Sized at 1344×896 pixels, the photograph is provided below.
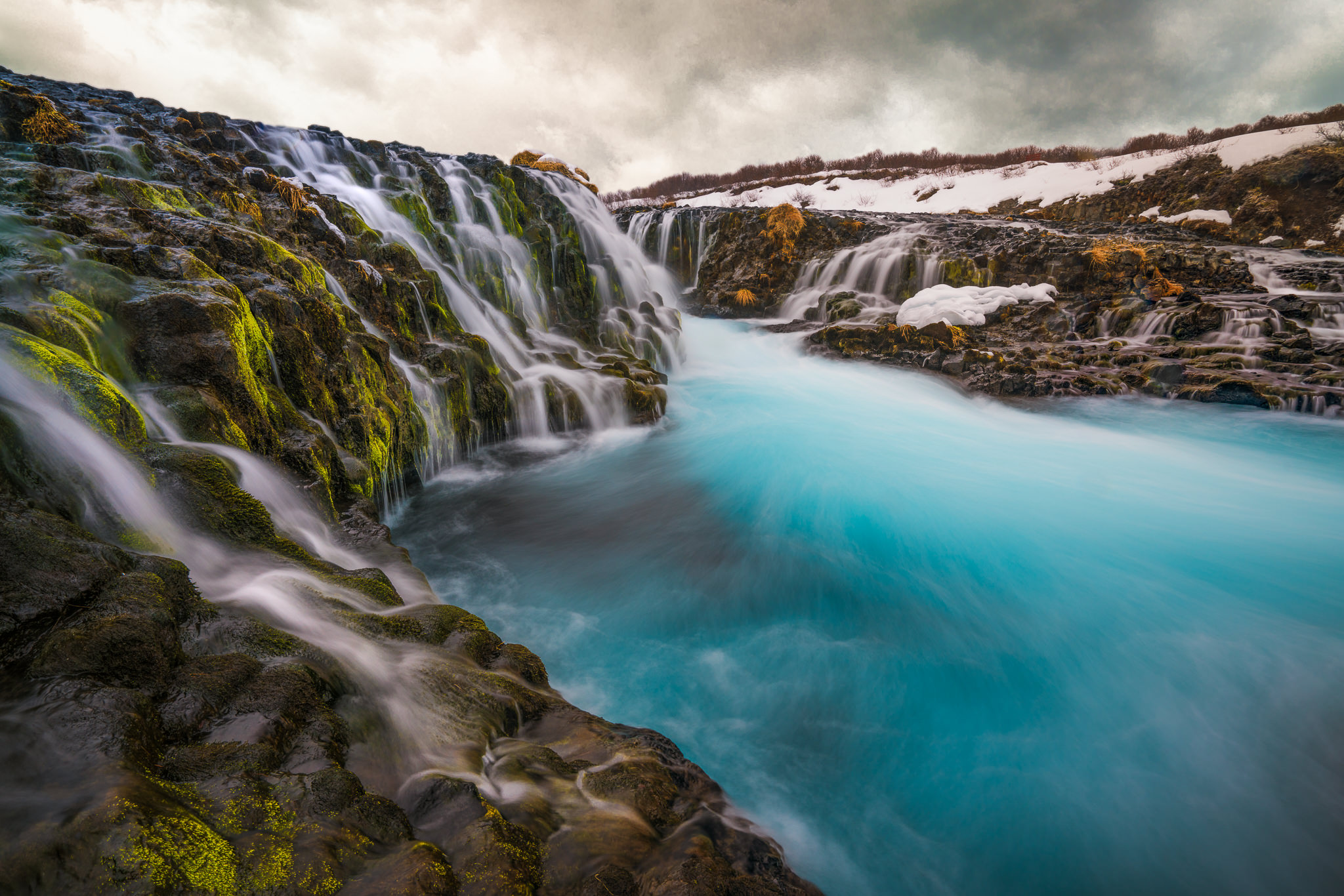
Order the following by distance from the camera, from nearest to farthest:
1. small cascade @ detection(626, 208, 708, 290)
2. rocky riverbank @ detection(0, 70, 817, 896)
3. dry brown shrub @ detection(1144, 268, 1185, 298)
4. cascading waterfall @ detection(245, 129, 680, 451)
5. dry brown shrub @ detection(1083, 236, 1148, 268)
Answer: rocky riverbank @ detection(0, 70, 817, 896)
cascading waterfall @ detection(245, 129, 680, 451)
dry brown shrub @ detection(1144, 268, 1185, 298)
dry brown shrub @ detection(1083, 236, 1148, 268)
small cascade @ detection(626, 208, 708, 290)

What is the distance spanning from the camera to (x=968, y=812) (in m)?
2.83

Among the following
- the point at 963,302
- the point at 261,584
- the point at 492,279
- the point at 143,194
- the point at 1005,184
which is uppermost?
the point at 1005,184

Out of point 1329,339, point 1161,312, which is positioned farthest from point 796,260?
point 1329,339

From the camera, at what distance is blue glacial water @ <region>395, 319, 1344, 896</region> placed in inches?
107

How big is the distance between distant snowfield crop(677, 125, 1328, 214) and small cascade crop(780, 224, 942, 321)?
1139cm

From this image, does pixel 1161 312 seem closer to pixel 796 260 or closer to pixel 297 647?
pixel 796 260

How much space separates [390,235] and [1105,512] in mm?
10841

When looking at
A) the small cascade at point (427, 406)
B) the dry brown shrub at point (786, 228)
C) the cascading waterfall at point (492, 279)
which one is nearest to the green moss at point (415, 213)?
the cascading waterfall at point (492, 279)

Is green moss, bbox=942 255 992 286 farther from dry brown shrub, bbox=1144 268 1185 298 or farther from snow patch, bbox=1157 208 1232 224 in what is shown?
snow patch, bbox=1157 208 1232 224

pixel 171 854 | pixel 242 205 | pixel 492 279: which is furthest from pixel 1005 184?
pixel 171 854

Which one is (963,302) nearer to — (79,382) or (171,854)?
(79,382)

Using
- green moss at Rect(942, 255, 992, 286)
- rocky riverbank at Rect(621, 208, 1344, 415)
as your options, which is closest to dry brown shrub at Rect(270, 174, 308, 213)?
rocky riverbank at Rect(621, 208, 1344, 415)

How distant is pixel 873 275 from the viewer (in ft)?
Answer: 51.0

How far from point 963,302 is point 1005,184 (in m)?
22.9
